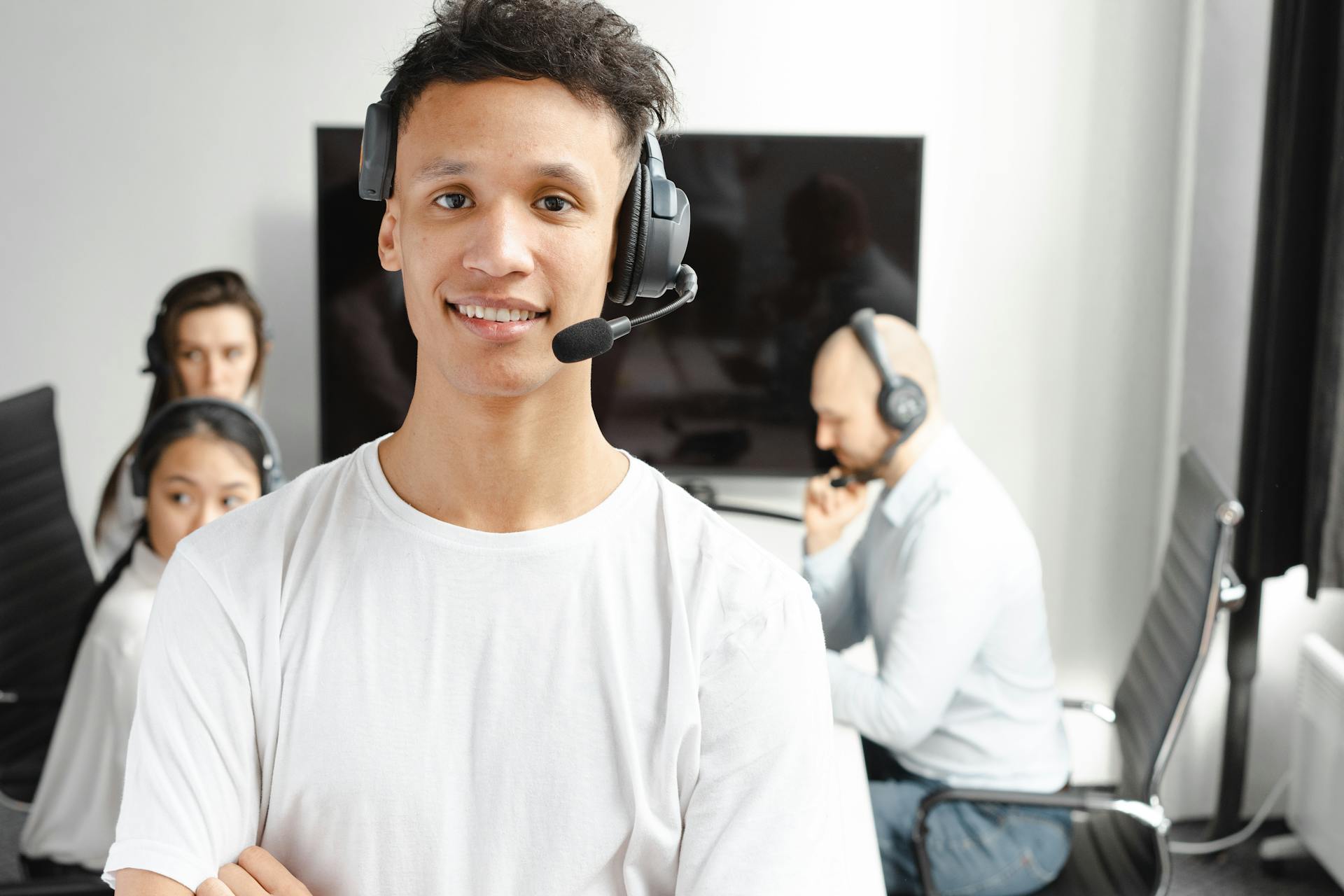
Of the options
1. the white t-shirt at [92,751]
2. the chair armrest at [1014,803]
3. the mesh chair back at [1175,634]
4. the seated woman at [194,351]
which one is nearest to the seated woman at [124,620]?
the white t-shirt at [92,751]

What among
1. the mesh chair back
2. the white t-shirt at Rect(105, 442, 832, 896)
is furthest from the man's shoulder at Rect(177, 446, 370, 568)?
the mesh chair back

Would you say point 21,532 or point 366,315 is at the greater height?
point 366,315

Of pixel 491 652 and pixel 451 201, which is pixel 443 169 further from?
pixel 491 652

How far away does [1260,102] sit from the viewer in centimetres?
282

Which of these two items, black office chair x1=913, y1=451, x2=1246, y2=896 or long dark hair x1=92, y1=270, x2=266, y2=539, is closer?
black office chair x1=913, y1=451, x2=1246, y2=896

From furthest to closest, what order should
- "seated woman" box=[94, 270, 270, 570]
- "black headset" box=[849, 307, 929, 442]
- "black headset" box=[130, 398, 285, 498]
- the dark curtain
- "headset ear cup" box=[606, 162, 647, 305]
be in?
"seated woman" box=[94, 270, 270, 570] < the dark curtain < "black headset" box=[849, 307, 929, 442] < "black headset" box=[130, 398, 285, 498] < "headset ear cup" box=[606, 162, 647, 305]

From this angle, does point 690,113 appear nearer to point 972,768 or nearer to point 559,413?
point 972,768

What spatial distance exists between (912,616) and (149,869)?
1.32 m

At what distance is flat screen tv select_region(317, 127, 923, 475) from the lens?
9.64 feet

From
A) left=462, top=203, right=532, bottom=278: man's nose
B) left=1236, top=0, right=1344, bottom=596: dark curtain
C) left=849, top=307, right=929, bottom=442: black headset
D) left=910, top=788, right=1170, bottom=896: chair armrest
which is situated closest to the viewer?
left=462, top=203, right=532, bottom=278: man's nose

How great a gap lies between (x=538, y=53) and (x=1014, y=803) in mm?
1368

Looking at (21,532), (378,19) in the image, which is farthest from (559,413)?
(378,19)

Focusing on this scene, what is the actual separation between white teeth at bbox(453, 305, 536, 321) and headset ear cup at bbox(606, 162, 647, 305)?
99 millimetres

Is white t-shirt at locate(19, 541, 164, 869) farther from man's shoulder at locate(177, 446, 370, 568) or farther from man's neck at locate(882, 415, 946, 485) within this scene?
man's neck at locate(882, 415, 946, 485)
